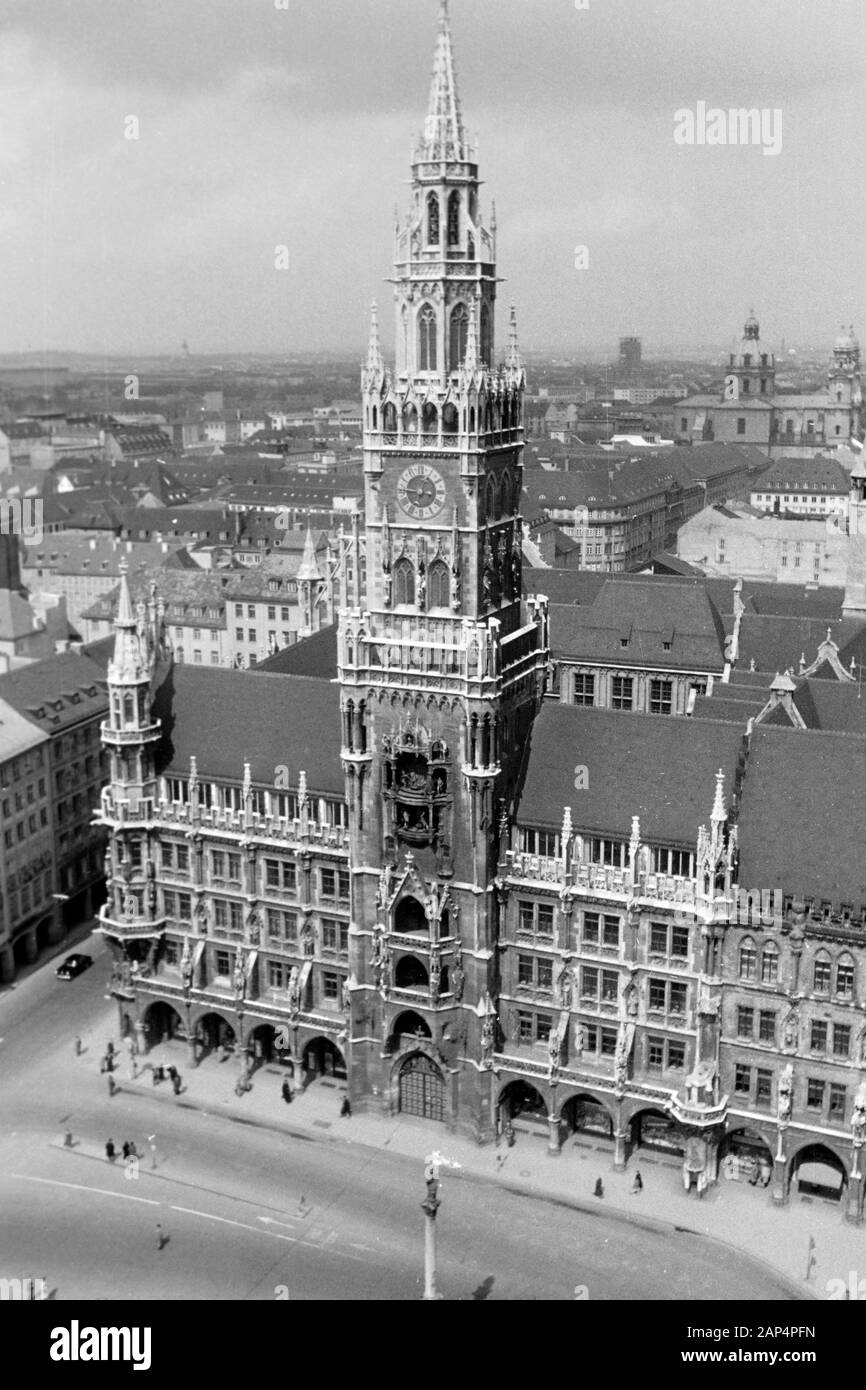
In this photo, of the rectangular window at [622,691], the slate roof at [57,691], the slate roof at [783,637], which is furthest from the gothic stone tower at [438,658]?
the rectangular window at [622,691]

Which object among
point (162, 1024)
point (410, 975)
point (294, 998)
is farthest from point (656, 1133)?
point (162, 1024)

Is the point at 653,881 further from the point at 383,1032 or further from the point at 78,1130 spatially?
the point at 78,1130

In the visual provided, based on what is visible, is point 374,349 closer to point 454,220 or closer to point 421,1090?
point 454,220

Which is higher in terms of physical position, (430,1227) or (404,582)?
(404,582)

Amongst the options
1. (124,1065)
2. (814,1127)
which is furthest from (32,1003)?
(814,1127)

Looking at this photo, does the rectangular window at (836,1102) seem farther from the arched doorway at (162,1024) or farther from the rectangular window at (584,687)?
the rectangular window at (584,687)

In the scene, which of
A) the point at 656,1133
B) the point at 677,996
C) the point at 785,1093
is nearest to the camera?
the point at 785,1093
